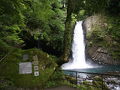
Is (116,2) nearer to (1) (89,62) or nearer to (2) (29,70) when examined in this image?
(1) (89,62)

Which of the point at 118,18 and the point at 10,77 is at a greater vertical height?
the point at 118,18

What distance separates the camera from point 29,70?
5836mm

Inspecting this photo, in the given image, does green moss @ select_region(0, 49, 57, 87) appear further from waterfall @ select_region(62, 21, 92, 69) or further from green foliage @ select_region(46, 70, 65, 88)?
waterfall @ select_region(62, 21, 92, 69)

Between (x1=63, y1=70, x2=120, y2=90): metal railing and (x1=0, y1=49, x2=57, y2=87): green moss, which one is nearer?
(x1=0, y1=49, x2=57, y2=87): green moss

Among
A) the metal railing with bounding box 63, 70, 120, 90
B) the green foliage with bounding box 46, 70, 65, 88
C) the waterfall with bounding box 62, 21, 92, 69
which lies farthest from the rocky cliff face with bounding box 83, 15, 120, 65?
the green foliage with bounding box 46, 70, 65, 88

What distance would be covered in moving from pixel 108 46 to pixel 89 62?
311cm

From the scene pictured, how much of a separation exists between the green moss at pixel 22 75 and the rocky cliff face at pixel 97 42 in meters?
13.7

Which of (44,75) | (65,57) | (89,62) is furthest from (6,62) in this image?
(89,62)

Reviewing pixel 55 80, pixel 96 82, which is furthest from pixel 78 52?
pixel 55 80

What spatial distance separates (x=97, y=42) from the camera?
1986 centimetres

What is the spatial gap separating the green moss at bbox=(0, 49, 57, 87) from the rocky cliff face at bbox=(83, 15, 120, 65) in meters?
13.7

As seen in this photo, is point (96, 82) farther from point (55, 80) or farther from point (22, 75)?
point (22, 75)

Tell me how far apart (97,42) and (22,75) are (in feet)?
50.5

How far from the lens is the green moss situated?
5.78 metres
